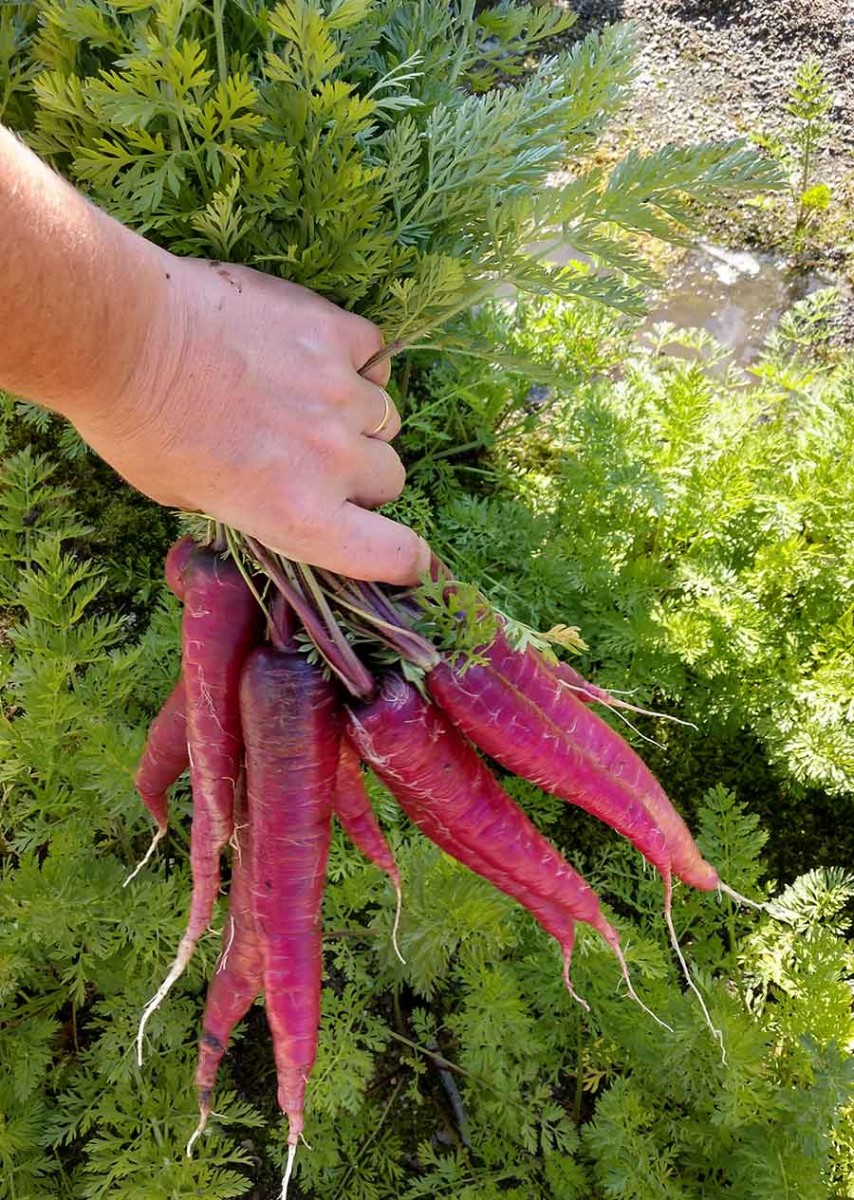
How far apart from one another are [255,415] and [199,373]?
0.23 ft

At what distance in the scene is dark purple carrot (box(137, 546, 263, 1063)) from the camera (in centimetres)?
119

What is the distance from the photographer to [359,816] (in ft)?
4.89

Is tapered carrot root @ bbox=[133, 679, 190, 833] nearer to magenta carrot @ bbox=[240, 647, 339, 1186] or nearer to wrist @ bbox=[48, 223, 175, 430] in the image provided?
magenta carrot @ bbox=[240, 647, 339, 1186]

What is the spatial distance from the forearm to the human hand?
19 millimetres

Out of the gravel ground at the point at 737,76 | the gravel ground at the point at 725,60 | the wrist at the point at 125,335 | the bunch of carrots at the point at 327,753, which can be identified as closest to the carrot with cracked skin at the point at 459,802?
the bunch of carrots at the point at 327,753

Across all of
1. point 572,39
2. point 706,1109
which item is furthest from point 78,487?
point 572,39

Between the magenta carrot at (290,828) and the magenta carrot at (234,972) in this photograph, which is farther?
the magenta carrot at (234,972)

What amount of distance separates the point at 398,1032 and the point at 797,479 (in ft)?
4.78

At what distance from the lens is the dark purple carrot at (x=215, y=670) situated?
3.90 ft

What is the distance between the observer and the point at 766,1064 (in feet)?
5.22

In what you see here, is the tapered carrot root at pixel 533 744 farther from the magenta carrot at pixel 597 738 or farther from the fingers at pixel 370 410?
the fingers at pixel 370 410

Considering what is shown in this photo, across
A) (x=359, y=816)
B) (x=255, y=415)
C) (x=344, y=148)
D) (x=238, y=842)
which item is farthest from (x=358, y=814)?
(x=344, y=148)

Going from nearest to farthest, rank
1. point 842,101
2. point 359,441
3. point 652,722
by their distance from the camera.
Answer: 1. point 359,441
2. point 652,722
3. point 842,101

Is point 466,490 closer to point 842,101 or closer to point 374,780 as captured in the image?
point 374,780
